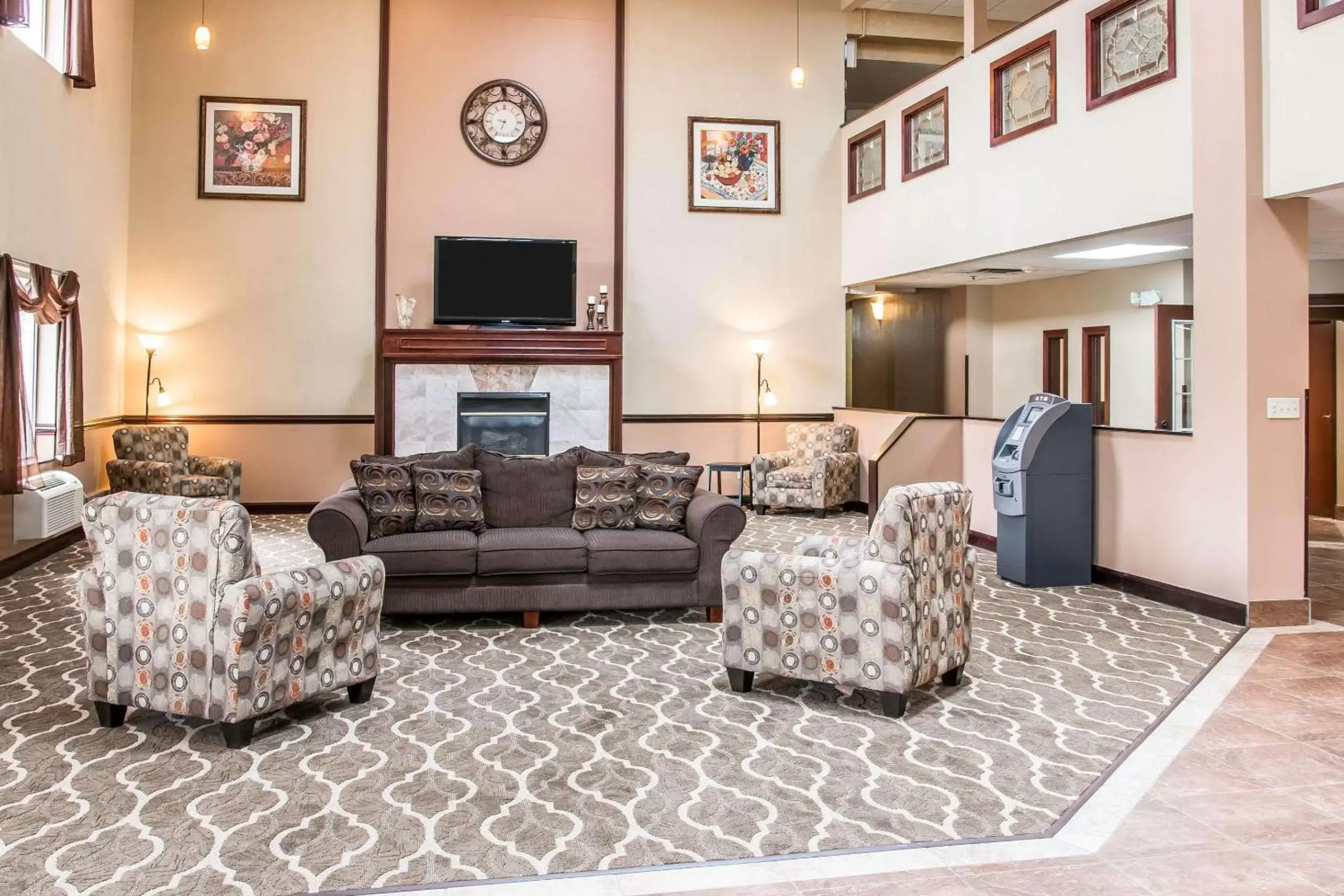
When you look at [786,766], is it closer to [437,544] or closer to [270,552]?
[437,544]

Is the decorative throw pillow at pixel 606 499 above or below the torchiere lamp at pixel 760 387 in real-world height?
below

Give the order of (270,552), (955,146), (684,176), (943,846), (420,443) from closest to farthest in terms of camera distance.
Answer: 1. (943,846)
2. (270,552)
3. (955,146)
4. (420,443)
5. (684,176)

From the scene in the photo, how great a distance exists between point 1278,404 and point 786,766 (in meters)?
3.78

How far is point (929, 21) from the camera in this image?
36.1 feet

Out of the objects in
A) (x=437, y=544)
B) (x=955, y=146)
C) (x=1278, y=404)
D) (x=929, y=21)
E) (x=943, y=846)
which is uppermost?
(x=929, y=21)

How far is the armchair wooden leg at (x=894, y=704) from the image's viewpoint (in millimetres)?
3967

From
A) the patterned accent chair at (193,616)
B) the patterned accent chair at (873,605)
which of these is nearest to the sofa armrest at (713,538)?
the patterned accent chair at (873,605)

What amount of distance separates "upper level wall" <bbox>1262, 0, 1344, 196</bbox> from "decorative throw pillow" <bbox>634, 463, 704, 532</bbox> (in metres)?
3.50

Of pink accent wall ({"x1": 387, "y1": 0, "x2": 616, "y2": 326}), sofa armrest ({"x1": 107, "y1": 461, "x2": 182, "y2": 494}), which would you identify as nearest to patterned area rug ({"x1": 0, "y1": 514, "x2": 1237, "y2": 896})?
sofa armrest ({"x1": 107, "y1": 461, "x2": 182, "y2": 494})

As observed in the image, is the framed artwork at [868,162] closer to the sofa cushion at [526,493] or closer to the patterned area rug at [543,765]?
the sofa cushion at [526,493]

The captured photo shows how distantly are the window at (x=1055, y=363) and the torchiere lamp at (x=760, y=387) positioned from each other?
3.06 m

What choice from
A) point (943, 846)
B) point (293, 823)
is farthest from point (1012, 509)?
point (293, 823)

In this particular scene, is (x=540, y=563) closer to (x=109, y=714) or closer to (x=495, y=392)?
(x=109, y=714)

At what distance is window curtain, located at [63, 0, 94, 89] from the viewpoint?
7.83 metres
